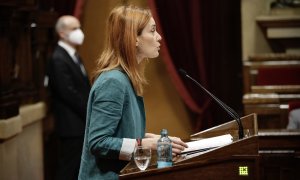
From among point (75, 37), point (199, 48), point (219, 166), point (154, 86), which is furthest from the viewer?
point (154, 86)

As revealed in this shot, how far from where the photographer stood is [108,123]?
2.17 metres

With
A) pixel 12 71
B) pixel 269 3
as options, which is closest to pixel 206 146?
pixel 12 71

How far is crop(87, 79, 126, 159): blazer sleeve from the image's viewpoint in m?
2.16

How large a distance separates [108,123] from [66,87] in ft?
9.71

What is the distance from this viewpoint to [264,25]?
584cm

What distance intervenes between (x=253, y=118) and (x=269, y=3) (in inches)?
149

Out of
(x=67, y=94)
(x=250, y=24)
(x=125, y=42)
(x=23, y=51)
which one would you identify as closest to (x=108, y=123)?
(x=125, y=42)

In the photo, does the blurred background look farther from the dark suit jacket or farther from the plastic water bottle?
the plastic water bottle

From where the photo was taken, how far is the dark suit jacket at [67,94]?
16.7ft

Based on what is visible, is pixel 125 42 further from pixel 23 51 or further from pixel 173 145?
pixel 23 51

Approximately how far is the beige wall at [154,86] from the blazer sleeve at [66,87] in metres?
1.27

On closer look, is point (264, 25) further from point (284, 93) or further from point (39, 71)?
point (39, 71)

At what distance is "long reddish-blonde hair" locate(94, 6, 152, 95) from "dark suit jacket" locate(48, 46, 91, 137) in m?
2.77

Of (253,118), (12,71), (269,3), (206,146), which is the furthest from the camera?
(269,3)
